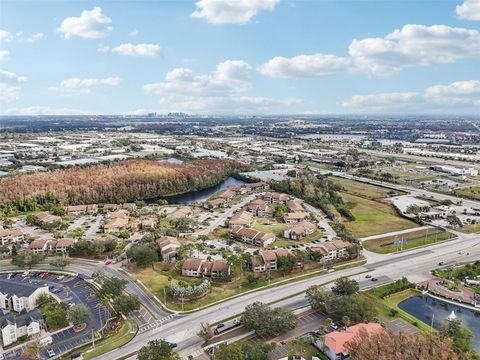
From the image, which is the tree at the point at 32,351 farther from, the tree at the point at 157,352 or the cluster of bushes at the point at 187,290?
the cluster of bushes at the point at 187,290

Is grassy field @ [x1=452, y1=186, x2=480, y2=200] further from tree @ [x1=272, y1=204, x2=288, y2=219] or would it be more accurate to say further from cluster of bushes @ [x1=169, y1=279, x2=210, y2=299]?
cluster of bushes @ [x1=169, y1=279, x2=210, y2=299]

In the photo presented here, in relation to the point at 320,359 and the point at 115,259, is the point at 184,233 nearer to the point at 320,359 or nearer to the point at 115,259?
the point at 115,259

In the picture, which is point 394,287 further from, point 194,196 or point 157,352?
point 194,196

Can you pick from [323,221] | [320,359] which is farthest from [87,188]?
[320,359]

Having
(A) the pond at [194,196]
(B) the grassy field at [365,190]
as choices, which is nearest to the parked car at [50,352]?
(A) the pond at [194,196]

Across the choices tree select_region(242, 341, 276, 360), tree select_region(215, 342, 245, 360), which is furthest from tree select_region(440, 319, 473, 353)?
tree select_region(215, 342, 245, 360)

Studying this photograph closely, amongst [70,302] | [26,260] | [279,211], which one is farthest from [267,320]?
[279,211]
